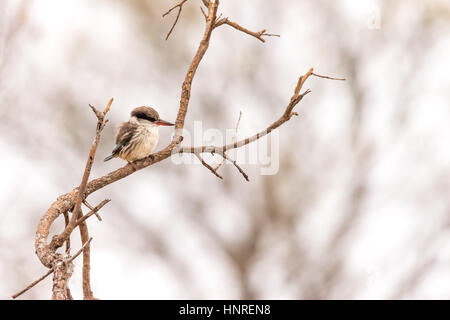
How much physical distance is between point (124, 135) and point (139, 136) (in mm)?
127

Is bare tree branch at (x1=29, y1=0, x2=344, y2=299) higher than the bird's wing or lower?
lower

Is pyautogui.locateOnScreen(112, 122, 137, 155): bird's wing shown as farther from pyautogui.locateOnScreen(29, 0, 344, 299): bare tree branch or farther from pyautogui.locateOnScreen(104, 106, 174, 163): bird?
pyautogui.locateOnScreen(29, 0, 344, 299): bare tree branch

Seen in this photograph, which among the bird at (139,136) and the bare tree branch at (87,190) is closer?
the bare tree branch at (87,190)

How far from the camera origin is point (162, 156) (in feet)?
4.40

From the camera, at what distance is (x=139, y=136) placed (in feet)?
8.14

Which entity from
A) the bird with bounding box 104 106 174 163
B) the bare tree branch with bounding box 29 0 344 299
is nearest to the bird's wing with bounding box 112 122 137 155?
the bird with bounding box 104 106 174 163

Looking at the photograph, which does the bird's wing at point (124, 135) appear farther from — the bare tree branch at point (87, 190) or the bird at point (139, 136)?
the bare tree branch at point (87, 190)

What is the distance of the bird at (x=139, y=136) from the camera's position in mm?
2488

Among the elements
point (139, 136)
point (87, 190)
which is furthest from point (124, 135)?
point (87, 190)

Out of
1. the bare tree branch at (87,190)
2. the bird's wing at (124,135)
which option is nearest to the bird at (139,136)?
the bird's wing at (124,135)

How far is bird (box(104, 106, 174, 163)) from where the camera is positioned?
249 cm
